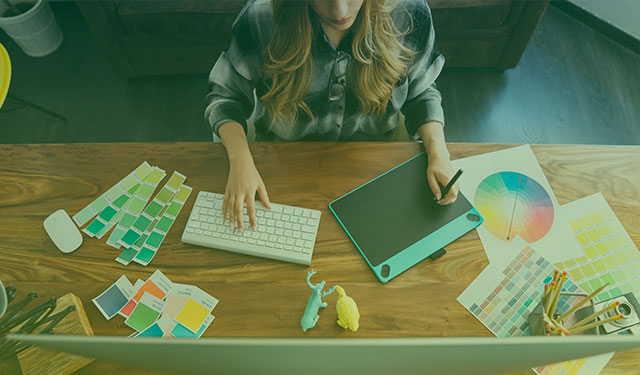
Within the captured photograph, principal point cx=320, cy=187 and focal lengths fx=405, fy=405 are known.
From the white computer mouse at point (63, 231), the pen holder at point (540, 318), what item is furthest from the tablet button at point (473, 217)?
the white computer mouse at point (63, 231)

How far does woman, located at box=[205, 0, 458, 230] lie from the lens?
0.93 m

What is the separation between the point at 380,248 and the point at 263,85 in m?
0.52

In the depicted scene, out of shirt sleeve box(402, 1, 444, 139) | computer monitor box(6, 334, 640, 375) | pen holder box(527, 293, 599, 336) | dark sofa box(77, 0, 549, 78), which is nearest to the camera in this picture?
computer monitor box(6, 334, 640, 375)

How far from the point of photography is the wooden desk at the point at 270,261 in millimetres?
854

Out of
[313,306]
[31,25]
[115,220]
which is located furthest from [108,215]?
[31,25]

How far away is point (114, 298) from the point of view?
87 centimetres

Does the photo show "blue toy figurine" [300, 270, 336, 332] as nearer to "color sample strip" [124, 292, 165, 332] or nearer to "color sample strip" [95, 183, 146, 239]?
"color sample strip" [124, 292, 165, 332]

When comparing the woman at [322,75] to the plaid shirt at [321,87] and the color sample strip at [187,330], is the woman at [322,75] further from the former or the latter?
the color sample strip at [187,330]

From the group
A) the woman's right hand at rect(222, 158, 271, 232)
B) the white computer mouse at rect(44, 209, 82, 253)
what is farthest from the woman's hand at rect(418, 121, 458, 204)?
the white computer mouse at rect(44, 209, 82, 253)

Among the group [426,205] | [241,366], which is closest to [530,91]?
[426,205]

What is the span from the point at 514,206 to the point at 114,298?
94cm

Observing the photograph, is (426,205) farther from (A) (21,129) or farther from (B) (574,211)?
(A) (21,129)

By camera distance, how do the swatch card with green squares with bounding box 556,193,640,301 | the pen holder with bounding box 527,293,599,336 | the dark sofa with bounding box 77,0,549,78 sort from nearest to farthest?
the pen holder with bounding box 527,293,599,336 → the swatch card with green squares with bounding box 556,193,640,301 → the dark sofa with bounding box 77,0,549,78

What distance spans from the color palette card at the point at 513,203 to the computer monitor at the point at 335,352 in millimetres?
496
